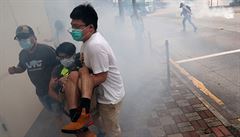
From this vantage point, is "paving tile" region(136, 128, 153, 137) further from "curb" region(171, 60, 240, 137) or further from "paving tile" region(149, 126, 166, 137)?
"curb" region(171, 60, 240, 137)

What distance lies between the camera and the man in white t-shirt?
2.42m

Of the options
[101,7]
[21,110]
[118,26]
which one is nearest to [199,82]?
[21,110]

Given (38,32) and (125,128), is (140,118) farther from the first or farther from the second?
(38,32)

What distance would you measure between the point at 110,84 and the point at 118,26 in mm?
14065

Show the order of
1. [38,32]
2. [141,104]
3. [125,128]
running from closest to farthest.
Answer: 1. [125,128]
2. [141,104]
3. [38,32]

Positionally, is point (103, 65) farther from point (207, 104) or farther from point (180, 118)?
point (207, 104)

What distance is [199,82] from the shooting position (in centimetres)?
611

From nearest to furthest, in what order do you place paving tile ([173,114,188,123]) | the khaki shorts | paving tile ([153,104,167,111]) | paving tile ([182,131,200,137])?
the khaki shorts
paving tile ([182,131,200,137])
paving tile ([173,114,188,123])
paving tile ([153,104,167,111])

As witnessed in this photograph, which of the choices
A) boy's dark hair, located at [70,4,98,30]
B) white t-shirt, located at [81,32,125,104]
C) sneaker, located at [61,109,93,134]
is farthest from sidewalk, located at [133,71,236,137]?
boy's dark hair, located at [70,4,98,30]

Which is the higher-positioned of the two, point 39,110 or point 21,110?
point 21,110

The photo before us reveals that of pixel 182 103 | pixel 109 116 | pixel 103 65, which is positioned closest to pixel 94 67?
pixel 103 65

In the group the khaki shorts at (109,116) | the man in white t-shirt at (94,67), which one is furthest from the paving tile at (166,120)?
the man in white t-shirt at (94,67)

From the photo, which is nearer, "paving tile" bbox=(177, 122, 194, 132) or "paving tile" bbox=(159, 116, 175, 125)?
"paving tile" bbox=(177, 122, 194, 132)

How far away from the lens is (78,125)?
241 centimetres
